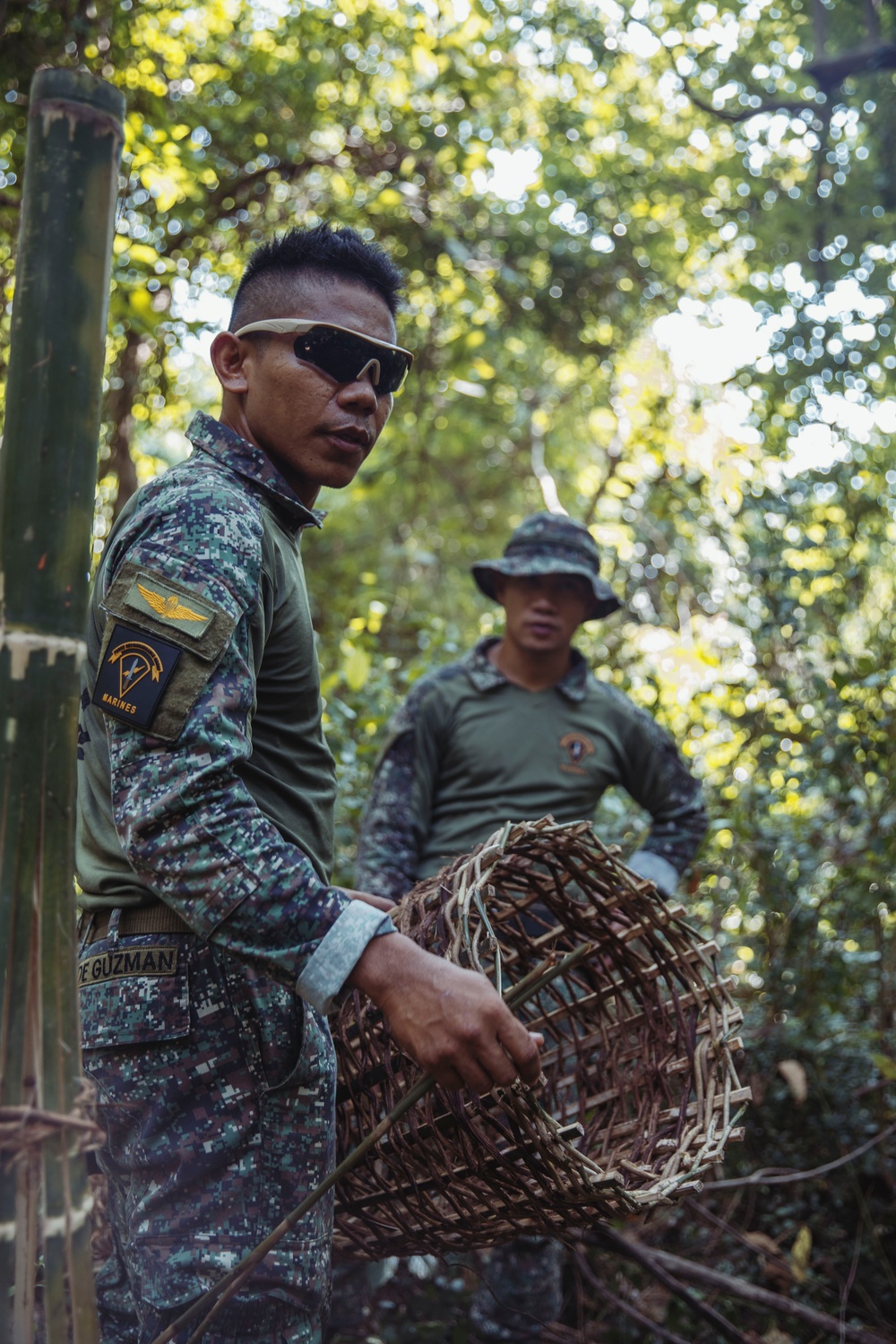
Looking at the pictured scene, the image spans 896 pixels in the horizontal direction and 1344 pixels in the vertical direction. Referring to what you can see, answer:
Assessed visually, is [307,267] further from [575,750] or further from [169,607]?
[575,750]

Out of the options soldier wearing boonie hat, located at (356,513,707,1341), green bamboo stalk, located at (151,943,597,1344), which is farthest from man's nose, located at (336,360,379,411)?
soldier wearing boonie hat, located at (356,513,707,1341)

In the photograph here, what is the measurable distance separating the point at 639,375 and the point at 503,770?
4560 millimetres

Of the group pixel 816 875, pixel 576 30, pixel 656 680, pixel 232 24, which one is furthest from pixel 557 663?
pixel 576 30

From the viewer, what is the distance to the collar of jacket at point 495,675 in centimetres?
372

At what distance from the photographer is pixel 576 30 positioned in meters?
7.45

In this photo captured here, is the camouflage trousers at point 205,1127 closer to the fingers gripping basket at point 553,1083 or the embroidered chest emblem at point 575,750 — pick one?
the fingers gripping basket at point 553,1083

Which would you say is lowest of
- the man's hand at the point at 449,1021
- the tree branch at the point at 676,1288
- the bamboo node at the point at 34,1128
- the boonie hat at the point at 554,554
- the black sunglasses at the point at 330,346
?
the tree branch at the point at 676,1288

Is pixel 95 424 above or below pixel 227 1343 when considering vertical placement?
above

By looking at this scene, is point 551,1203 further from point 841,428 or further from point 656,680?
point 841,428

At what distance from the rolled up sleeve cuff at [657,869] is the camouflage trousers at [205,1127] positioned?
7.30 feet

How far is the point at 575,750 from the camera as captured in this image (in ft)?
11.9

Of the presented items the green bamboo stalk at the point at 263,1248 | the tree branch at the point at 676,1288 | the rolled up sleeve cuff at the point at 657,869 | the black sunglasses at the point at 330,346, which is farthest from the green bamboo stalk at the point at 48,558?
the rolled up sleeve cuff at the point at 657,869

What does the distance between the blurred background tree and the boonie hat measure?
77 cm

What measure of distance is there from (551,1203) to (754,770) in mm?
3418
